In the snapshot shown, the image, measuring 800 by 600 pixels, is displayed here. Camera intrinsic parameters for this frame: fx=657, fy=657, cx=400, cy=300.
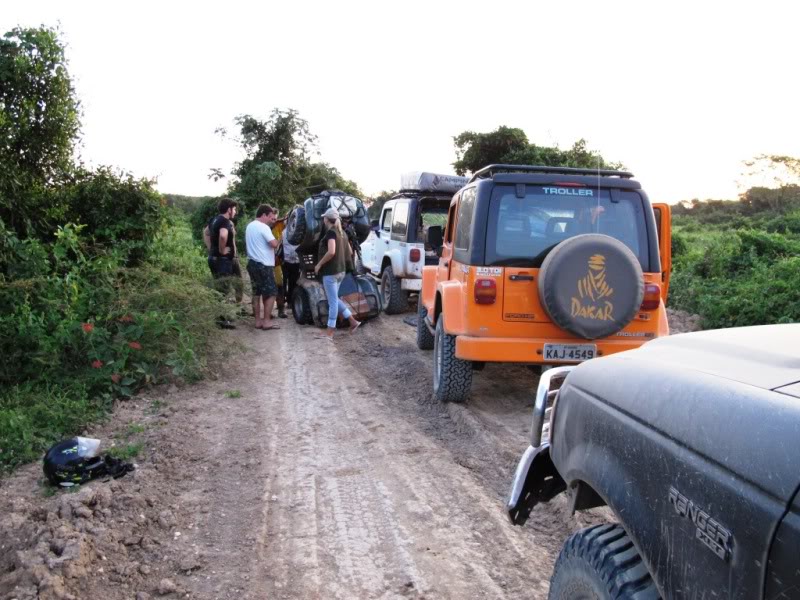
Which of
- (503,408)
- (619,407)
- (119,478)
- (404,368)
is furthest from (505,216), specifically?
(619,407)

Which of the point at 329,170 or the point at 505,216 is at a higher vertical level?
the point at 329,170

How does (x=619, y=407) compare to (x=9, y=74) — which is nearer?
(x=619, y=407)

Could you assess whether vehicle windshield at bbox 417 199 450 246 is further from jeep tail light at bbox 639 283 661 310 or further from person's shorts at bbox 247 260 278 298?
jeep tail light at bbox 639 283 661 310

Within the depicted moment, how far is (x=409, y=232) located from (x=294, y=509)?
7181 millimetres

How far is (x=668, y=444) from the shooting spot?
149 cm

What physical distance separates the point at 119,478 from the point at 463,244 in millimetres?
3318

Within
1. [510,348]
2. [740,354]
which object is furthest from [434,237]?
[740,354]

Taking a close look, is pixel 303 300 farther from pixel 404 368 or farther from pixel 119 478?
pixel 119 478

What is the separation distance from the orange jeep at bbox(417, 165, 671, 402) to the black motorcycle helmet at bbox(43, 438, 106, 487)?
9.34 feet

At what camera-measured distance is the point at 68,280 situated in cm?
661

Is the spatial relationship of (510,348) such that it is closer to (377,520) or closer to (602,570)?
(377,520)

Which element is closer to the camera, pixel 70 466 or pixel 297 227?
pixel 70 466

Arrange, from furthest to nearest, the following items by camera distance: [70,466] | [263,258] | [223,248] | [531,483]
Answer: [223,248] → [263,258] → [70,466] → [531,483]

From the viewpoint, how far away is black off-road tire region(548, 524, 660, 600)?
165cm
